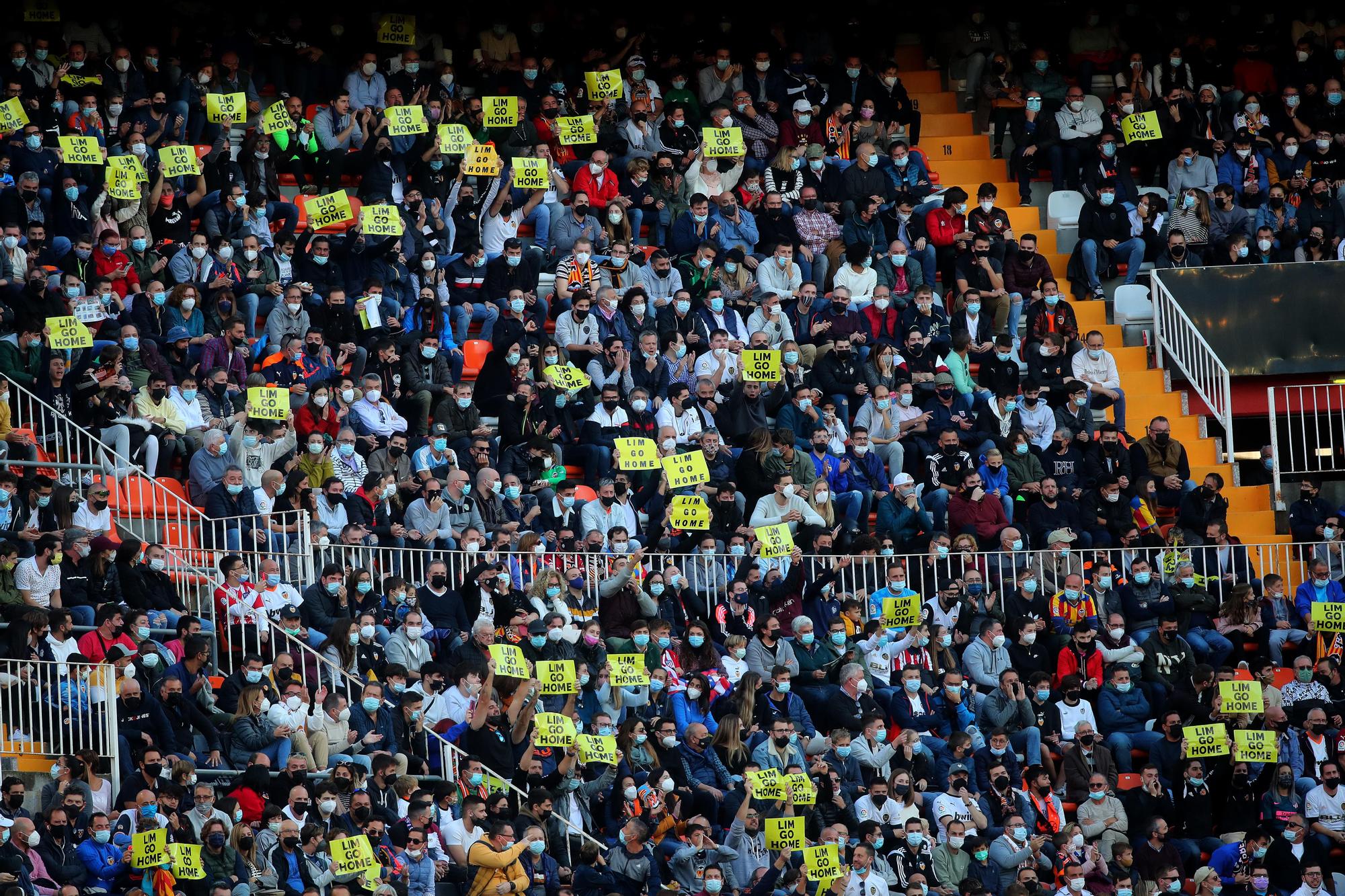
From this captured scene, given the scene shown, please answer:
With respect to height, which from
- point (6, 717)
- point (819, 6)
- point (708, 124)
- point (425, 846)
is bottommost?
point (425, 846)

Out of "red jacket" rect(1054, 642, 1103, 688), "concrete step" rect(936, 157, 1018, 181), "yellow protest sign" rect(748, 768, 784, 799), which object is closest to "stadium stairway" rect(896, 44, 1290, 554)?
"concrete step" rect(936, 157, 1018, 181)

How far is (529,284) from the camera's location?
2556 cm

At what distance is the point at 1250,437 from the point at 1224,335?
1.23m

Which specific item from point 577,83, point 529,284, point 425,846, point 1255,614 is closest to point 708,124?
point 577,83

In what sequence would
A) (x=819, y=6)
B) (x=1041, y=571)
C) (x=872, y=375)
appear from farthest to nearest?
(x=819, y=6)
(x=872, y=375)
(x=1041, y=571)

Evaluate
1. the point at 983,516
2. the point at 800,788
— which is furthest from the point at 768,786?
the point at 983,516

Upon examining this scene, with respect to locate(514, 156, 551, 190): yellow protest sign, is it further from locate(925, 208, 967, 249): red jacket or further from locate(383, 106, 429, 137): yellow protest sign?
locate(925, 208, 967, 249): red jacket

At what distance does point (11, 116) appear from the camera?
2480 cm

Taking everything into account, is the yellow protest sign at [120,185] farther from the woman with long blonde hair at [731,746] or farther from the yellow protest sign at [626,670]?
the woman with long blonde hair at [731,746]

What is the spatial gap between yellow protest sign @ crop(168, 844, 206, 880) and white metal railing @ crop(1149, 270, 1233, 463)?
1304 centimetres

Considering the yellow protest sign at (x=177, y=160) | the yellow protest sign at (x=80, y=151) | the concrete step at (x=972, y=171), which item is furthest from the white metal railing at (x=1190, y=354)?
the yellow protest sign at (x=80, y=151)

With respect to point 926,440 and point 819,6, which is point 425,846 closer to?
point 926,440

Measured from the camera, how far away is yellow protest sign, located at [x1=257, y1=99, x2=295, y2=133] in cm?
2598

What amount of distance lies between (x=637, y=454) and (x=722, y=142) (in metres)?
5.19
